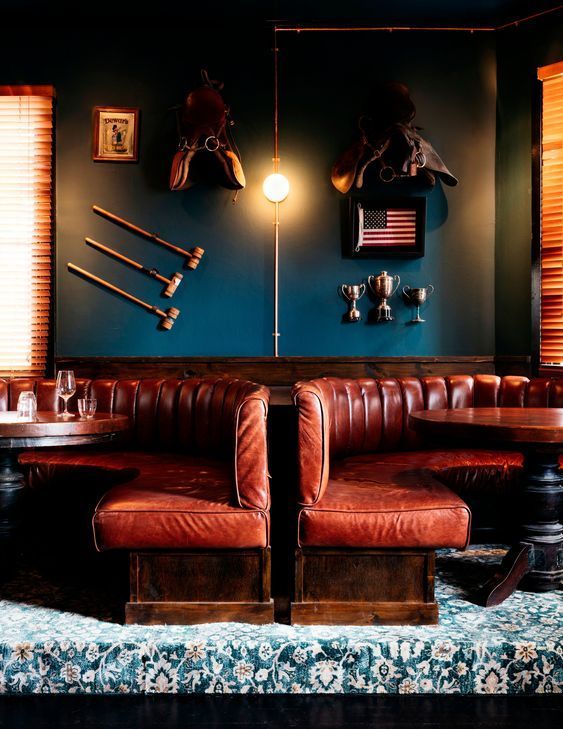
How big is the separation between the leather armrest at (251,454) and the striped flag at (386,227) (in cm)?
210

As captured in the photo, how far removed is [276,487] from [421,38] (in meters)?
2.96

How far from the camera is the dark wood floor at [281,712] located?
204 centimetres

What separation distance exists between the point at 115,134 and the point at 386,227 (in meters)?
1.81

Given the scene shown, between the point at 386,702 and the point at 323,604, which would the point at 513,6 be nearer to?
the point at 323,604

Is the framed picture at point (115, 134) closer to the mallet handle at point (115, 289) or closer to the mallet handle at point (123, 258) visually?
the mallet handle at point (123, 258)

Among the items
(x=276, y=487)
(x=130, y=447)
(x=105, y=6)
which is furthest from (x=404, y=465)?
(x=105, y=6)

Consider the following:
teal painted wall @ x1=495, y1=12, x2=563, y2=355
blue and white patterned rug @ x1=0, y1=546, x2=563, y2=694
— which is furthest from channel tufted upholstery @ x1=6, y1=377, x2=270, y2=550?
teal painted wall @ x1=495, y1=12, x2=563, y2=355

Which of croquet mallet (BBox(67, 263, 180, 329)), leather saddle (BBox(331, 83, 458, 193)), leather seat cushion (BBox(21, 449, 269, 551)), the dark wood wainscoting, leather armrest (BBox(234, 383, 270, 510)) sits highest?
leather saddle (BBox(331, 83, 458, 193))

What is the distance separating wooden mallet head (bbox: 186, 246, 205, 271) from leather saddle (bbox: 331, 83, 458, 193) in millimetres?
948

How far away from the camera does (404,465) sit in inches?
130

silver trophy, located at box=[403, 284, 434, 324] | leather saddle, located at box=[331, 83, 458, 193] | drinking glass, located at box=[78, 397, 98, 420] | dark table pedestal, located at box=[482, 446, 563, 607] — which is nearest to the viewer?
dark table pedestal, located at box=[482, 446, 563, 607]

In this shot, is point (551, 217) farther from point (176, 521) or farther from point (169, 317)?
point (176, 521)

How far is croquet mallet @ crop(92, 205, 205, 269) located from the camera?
4367 mm

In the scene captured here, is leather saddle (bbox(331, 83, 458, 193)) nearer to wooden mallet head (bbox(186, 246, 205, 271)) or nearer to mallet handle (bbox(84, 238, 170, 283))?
wooden mallet head (bbox(186, 246, 205, 271))
